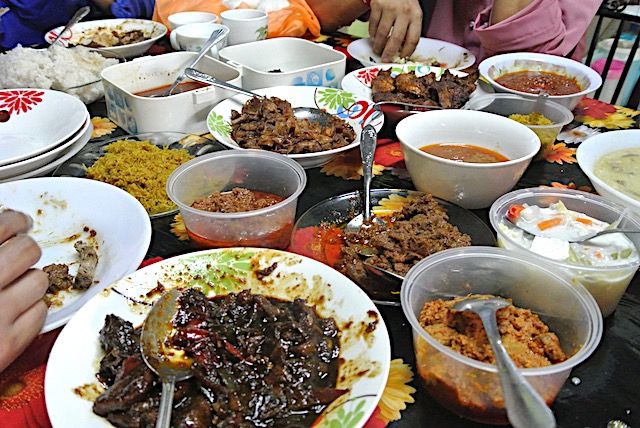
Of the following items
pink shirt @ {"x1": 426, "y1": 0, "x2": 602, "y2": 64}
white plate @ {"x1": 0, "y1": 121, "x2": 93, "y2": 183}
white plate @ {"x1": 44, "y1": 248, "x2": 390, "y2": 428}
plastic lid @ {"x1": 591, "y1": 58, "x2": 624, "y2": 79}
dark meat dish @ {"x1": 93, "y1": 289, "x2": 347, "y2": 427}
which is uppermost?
pink shirt @ {"x1": 426, "y1": 0, "x2": 602, "y2": 64}

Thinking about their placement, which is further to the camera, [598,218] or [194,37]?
[194,37]

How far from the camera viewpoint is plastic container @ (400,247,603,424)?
0.93m

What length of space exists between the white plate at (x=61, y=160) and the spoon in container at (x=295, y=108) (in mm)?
458

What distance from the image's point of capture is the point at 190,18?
2879 mm

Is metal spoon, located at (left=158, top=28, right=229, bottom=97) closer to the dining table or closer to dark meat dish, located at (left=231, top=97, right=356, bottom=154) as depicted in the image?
dark meat dish, located at (left=231, top=97, right=356, bottom=154)

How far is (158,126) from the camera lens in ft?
6.17

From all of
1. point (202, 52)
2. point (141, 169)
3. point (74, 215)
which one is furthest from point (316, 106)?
point (74, 215)

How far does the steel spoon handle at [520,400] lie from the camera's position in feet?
2.66

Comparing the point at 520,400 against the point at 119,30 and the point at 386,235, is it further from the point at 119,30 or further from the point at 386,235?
the point at 119,30

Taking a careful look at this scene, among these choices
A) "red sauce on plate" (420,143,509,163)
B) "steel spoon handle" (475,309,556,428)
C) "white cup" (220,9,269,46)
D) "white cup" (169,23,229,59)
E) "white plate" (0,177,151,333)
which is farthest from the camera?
"white cup" (220,9,269,46)

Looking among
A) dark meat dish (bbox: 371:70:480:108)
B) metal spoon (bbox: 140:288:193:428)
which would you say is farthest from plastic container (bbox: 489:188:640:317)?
metal spoon (bbox: 140:288:193:428)

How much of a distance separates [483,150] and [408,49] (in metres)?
1.24

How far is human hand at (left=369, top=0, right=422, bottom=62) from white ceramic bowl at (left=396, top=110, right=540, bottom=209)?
1.06 metres

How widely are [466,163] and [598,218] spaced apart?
39 centimetres
